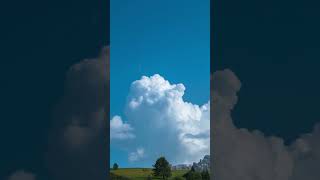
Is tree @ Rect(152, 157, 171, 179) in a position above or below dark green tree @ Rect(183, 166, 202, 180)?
above

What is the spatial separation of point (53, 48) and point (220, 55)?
70.4 inches

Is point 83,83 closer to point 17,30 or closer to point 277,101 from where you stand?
point 17,30

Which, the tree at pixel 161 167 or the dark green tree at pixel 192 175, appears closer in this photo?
the tree at pixel 161 167

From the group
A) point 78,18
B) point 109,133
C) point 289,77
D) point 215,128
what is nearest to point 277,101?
point 289,77

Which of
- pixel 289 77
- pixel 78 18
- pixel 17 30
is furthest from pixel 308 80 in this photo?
pixel 17 30

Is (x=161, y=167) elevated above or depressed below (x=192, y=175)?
above

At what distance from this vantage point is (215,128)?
5160mm

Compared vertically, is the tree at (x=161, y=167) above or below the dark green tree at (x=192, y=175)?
above

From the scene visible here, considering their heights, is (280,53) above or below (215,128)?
above

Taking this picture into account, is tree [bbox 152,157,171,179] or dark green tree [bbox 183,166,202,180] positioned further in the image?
dark green tree [bbox 183,166,202,180]

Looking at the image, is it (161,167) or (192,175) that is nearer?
(161,167)

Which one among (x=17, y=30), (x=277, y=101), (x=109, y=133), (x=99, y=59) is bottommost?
(x=109, y=133)

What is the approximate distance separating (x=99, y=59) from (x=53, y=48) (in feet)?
1.67

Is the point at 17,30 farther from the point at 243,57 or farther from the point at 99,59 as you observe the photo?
the point at 243,57
